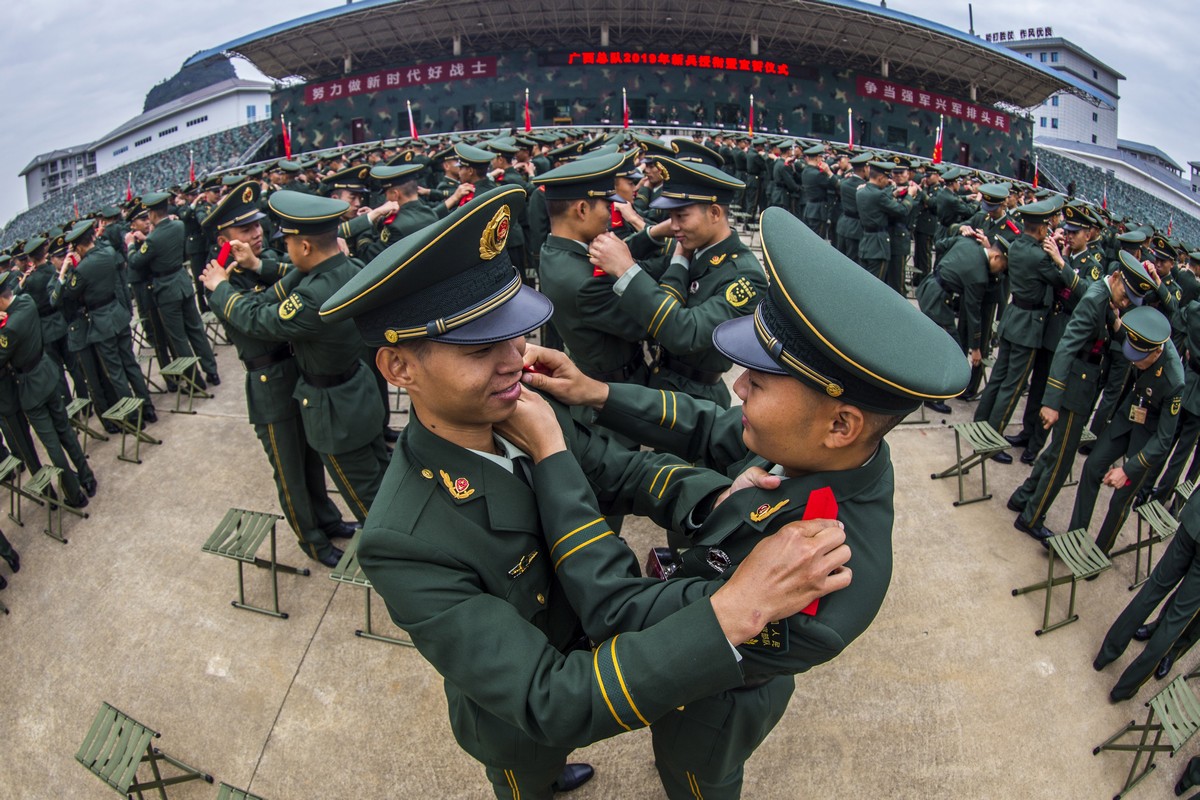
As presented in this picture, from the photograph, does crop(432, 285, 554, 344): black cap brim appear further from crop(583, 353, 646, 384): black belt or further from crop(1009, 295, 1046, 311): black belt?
crop(1009, 295, 1046, 311): black belt

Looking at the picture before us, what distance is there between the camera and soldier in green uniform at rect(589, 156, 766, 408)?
A: 3695mm

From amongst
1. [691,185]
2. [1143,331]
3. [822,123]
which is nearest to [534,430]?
[691,185]

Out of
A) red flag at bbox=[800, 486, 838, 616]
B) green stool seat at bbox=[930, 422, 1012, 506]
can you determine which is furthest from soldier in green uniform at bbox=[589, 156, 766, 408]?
green stool seat at bbox=[930, 422, 1012, 506]

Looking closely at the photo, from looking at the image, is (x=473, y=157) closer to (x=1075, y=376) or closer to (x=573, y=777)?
(x=1075, y=376)

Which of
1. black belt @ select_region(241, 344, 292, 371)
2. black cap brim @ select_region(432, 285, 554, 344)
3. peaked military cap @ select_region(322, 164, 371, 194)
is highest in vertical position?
black cap brim @ select_region(432, 285, 554, 344)

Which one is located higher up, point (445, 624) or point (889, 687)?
point (445, 624)

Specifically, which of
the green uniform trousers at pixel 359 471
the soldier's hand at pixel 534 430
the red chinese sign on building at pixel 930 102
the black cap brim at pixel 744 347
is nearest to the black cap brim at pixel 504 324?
the soldier's hand at pixel 534 430

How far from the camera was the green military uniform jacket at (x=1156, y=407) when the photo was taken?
15.9 ft

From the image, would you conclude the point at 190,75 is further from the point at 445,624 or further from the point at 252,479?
the point at 445,624

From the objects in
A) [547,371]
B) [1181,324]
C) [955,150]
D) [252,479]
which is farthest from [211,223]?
[955,150]

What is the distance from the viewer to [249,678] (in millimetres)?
4215

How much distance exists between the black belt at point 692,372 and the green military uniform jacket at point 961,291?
3.90 m

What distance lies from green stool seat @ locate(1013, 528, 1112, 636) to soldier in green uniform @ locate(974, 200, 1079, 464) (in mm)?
2074

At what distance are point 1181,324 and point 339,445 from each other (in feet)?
23.5
